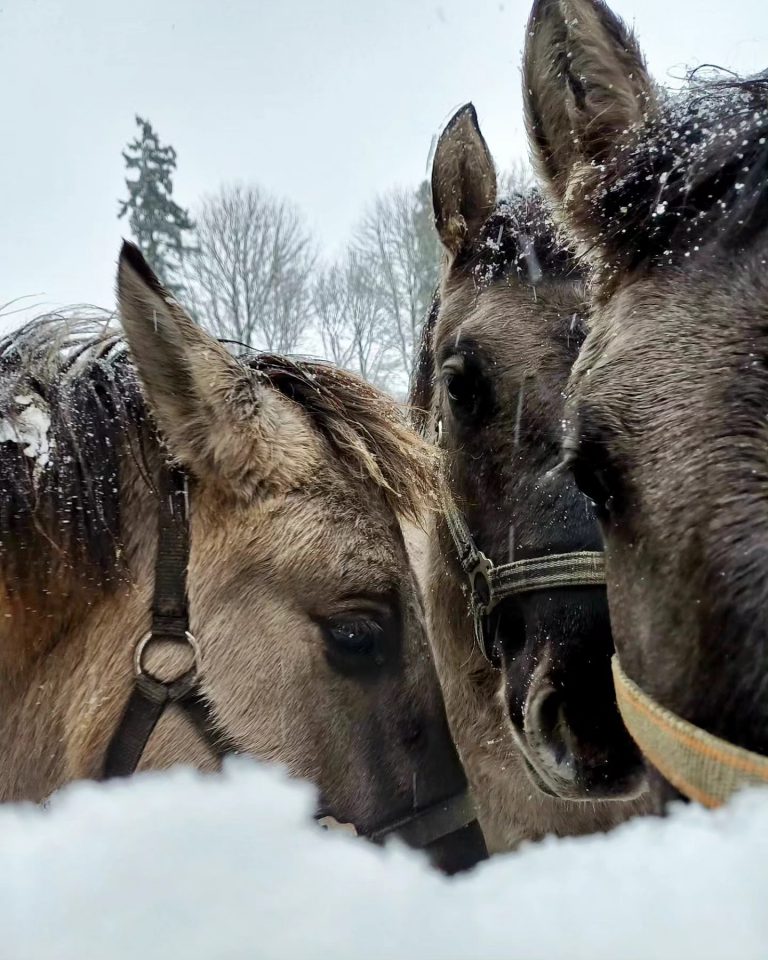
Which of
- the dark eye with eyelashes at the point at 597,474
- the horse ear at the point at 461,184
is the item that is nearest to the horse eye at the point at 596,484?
the dark eye with eyelashes at the point at 597,474

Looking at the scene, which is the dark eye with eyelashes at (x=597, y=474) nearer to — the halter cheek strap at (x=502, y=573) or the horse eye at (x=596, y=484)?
the horse eye at (x=596, y=484)

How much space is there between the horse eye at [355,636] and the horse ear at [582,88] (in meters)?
1.24

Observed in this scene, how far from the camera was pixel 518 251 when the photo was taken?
283 centimetres

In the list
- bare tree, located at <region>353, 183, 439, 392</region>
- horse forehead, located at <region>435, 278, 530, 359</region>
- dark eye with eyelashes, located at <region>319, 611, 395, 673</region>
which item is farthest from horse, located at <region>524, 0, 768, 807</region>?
bare tree, located at <region>353, 183, 439, 392</region>

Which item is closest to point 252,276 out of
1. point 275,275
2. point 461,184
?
point 275,275

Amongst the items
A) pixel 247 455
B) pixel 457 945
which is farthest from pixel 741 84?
pixel 457 945

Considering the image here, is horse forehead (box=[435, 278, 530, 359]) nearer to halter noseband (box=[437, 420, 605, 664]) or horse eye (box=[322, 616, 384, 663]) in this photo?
halter noseband (box=[437, 420, 605, 664])

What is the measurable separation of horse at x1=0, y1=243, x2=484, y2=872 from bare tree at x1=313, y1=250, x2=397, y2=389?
6.22m

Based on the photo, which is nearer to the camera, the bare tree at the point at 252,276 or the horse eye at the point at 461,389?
the horse eye at the point at 461,389

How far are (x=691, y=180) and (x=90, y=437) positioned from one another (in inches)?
66.0

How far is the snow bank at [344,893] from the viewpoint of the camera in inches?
33.1

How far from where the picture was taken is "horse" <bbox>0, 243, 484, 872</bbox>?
1.86 meters

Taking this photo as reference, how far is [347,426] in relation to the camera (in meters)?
2.27

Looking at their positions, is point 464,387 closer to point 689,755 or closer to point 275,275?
point 689,755
